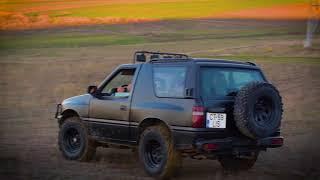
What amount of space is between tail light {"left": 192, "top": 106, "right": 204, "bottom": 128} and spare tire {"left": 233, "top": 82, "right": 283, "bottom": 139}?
0.44 metres

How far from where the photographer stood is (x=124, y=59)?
69.9 ft

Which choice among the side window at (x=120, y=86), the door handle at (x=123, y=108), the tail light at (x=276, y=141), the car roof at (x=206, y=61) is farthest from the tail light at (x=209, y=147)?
the side window at (x=120, y=86)

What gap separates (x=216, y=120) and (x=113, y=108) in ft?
6.02

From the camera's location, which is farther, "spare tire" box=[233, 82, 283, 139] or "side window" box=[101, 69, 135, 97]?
"side window" box=[101, 69, 135, 97]

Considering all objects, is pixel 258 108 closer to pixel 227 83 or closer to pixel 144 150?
pixel 227 83

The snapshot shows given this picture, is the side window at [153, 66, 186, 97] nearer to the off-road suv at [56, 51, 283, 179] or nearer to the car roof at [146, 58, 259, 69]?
the off-road suv at [56, 51, 283, 179]

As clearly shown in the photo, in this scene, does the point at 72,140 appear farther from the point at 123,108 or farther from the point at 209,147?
the point at 209,147

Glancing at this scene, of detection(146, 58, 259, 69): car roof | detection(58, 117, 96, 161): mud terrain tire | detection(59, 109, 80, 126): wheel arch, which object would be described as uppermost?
detection(146, 58, 259, 69): car roof

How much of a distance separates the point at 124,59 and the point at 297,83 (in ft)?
17.9

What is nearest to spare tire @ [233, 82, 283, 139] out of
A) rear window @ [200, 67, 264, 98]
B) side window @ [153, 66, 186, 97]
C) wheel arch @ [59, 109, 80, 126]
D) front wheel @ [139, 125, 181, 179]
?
rear window @ [200, 67, 264, 98]

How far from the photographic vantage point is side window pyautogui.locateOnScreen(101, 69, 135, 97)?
32.4 feet

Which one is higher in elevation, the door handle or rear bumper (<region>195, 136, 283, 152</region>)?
the door handle

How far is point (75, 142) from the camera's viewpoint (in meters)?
10.8

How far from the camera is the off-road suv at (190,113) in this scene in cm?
855
